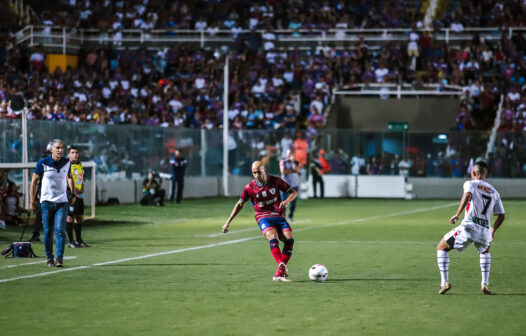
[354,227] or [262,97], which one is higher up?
[262,97]

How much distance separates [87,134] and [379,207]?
414 inches

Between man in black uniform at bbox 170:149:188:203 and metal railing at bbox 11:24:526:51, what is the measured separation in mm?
13712

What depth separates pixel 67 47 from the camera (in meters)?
49.8

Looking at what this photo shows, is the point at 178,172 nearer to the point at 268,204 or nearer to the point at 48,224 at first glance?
the point at 48,224

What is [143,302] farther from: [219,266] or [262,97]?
[262,97]

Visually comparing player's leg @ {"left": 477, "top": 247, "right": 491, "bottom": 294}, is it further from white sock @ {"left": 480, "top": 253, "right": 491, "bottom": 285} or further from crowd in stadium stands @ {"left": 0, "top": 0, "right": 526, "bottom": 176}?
crowd in stadium stands @ {"left": 0, "top": 0, "right": 526, "bottom": 176}

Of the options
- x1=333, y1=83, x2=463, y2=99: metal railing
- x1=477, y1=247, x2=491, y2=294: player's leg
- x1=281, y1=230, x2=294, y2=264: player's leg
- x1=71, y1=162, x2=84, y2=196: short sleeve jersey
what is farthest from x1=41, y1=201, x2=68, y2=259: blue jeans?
x1=333, y1=83, x2=463, y2=99: metal railing

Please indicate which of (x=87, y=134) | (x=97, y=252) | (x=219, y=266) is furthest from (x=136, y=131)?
(x=219, y=266)

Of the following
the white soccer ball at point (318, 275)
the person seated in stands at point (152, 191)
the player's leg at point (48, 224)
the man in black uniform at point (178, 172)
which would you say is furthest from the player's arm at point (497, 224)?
the man in black uniform at point (178, 172)

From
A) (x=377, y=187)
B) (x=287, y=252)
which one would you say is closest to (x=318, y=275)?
(x=287, y=252)

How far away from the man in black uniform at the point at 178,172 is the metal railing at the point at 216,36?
1371 centimetres

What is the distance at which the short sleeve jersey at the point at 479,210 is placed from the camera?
1228 cm

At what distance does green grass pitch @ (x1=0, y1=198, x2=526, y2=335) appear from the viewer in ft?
33.5

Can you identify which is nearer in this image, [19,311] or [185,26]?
[19,311]
